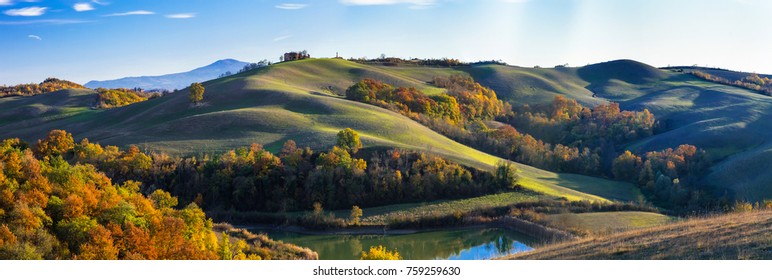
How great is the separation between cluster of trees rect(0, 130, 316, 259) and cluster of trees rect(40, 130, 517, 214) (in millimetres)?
25934

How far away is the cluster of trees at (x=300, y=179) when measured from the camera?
67.8 metres

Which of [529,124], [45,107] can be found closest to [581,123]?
[529,124]

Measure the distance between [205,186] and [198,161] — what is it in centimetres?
519

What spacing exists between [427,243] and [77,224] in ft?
105

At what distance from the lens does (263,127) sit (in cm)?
8694

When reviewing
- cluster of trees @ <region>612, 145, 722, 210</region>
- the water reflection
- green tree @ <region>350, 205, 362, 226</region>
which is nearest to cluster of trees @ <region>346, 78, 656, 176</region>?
cluster of trees @ <region>612, 145, 722, 210</region>

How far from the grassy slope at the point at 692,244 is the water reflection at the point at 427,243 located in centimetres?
2097

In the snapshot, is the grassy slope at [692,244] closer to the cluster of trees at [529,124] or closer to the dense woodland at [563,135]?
the dense woodland at [563,135]

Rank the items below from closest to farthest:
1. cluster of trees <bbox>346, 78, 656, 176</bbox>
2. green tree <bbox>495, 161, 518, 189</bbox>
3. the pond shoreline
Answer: the pond shoreline → green tree <bbox>495, 161, 518, 189</bbox> → cluster of trees <bbox>346, 78, 656, 176</bbox>

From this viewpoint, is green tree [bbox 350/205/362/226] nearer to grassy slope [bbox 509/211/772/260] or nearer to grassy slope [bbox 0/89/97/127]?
grassy slope [bbox 509/211/772/260]

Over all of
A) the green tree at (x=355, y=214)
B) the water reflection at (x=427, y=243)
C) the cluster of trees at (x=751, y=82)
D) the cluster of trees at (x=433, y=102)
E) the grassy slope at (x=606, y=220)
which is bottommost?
the water reflection at (x=427, y=243)

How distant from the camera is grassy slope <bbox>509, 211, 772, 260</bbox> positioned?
21.1m

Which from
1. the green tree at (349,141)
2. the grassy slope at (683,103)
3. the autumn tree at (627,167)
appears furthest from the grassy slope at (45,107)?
the autumn tree at (627,167)

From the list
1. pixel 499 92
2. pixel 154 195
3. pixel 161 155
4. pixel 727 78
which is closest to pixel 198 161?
pixel 161 155
